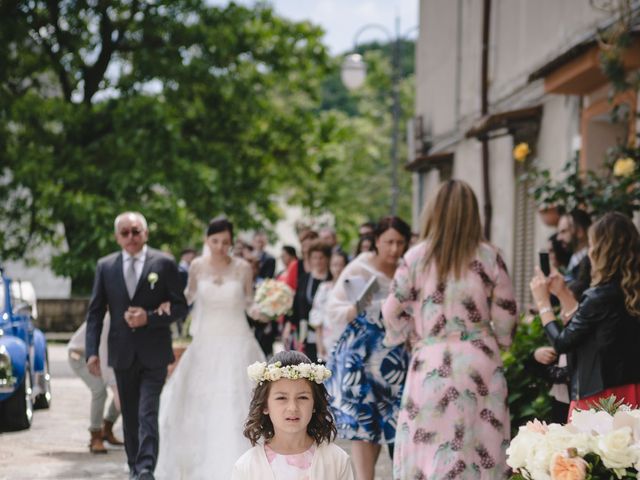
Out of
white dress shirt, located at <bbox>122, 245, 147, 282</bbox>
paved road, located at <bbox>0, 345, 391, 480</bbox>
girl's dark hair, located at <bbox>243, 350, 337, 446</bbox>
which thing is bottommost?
paved road, located at <bbox>0, 345, 391, 480</bbox>

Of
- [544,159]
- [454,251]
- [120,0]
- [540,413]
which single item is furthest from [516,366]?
[120,0]

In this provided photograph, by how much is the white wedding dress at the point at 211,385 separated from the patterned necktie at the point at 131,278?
0.95 m

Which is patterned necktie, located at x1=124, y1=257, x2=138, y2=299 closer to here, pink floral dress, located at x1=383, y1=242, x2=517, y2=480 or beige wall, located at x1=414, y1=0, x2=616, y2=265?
pink floral dress, located at x1=383, y1=242, x2=517, y2=480

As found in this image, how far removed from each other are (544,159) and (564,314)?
964 centimetres

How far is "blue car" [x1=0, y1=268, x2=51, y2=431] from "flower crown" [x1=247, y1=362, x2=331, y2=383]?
6.60 meters

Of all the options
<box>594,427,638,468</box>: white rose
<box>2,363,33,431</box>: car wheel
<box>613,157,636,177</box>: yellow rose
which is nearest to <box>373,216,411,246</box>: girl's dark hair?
<box>613,157,636,177</box>: yellow rose

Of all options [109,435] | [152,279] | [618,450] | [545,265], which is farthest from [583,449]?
[109,435]

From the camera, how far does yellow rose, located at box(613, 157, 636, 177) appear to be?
31.5 feet

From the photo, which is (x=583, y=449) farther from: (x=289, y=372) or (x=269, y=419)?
(x=269, y=419)

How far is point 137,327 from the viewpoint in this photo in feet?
27.7

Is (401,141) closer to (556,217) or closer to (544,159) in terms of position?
(544,159)

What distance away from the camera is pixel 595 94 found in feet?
44.0

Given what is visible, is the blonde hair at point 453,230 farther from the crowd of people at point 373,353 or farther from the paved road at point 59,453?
the paved road at point 59,453

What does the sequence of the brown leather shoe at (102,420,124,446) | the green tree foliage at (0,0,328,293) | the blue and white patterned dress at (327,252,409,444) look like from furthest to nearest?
the green tree foliage at (0,0,328,293)
the brown leather shoe at (102,420,124,446)
the blue and white patterned dress at (327,252,409,444)
